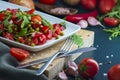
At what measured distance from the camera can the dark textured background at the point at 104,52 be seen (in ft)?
3.69

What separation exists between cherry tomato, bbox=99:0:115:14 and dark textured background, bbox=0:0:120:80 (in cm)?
14

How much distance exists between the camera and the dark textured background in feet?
3.69

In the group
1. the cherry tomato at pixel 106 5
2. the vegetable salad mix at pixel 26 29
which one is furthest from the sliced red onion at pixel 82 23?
the vegetable salad mix at pixel 26 29

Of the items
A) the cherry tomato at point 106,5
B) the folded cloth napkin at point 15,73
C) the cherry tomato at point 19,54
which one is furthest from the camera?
the cherry tomato at point 106,5

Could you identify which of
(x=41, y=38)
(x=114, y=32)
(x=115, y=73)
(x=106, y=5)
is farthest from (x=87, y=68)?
(x=106, y=5)

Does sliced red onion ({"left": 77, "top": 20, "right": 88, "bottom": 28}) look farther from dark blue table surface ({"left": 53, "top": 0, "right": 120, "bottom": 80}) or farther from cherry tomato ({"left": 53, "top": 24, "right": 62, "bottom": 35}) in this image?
cherry tomato ({"left": 53, "top": 24, "right": 62, "bottom": 35})

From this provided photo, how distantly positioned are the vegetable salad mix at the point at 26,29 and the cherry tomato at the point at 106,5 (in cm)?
39

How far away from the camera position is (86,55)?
1.20m

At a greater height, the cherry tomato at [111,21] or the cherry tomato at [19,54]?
the cherry tomato at [19,54]

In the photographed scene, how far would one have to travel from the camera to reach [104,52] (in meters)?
1.23

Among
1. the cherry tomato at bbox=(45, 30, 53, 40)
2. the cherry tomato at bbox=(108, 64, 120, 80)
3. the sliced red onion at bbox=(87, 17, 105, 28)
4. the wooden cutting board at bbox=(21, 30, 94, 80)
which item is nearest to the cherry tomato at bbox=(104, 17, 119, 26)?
the sliced red onion at bbox=(87, 17, 105, 28)

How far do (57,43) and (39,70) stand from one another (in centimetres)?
23

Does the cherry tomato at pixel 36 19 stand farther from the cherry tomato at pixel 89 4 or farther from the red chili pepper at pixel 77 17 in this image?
the cherry tomato at pixel 89 4

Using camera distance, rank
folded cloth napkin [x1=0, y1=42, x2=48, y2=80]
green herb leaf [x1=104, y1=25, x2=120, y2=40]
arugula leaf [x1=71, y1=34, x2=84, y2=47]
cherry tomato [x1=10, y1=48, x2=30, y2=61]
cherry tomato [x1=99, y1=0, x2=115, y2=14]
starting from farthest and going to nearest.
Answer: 1. cherry tomato [x1=99, y1=0, x2=115, y2=14]
2. green herb leaf [x1=104, y1=25, x2=120, y2=40]
3. arugula leaf [x1=71, y1=34, x2=84, y2=47]
4. cherry tomato [x1=10, y1=48, x2=30, y2=61]
5. folded cloth napkin [x1=0, y1=42, x2=48, y2=80]
